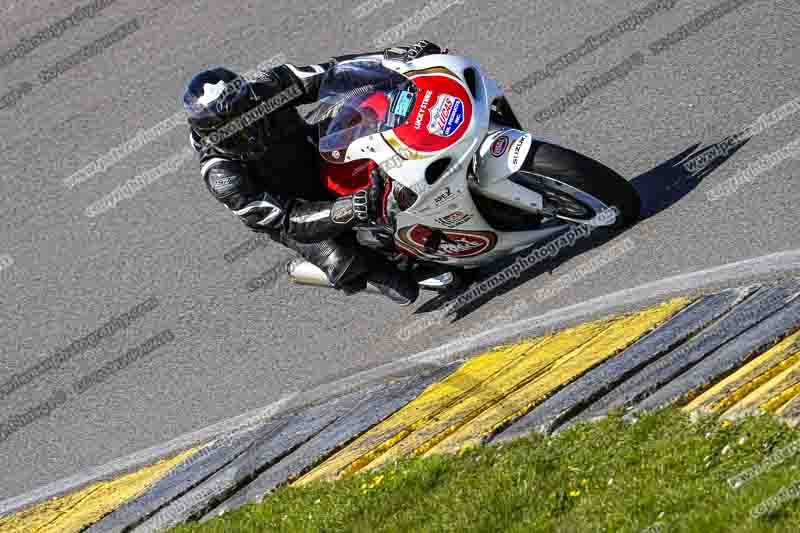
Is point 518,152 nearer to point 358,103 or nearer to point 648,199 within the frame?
point 358,103

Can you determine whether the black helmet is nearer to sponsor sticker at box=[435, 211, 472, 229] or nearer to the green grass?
sponsor sticker at box=[435, 211, 472, 229]

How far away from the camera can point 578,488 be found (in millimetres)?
5031

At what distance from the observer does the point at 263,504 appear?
20.6ft

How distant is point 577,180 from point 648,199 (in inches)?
39.5

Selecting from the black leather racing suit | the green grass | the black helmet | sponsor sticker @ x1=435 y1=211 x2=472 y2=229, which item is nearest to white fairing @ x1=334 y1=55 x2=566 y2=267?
sponsor sticker @ x1=435 y1=211 x2=472 y2=229

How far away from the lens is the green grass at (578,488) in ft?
14.5

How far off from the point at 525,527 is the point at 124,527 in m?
3.01

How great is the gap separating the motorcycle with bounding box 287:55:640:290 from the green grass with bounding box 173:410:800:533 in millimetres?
1787

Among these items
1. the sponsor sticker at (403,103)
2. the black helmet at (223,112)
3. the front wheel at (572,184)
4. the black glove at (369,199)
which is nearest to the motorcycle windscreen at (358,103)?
the sponsor sticker at (403,103)

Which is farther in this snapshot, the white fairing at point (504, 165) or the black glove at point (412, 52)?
the black glove at point (412, 52)

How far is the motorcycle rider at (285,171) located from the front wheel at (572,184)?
929 mm

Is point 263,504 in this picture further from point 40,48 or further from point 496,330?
point 40,48

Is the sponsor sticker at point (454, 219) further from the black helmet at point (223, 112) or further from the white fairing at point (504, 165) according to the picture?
the black helmet at point (223, 112)

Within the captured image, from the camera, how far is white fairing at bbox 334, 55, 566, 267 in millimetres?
6711
